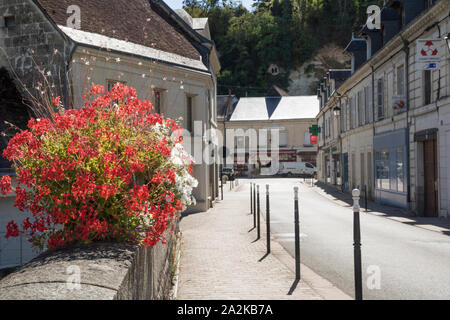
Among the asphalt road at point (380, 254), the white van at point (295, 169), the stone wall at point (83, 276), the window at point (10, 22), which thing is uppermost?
the window at point (10, 22)

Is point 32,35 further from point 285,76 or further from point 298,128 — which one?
point 285,76

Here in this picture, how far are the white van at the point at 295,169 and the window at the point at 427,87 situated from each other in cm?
3960

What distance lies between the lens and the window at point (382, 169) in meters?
21.3

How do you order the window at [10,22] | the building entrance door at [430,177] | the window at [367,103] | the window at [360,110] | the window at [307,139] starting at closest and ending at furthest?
1. the window at [10,22]
2. the building entrance door at [430,177]
3. the window at [367,103]
4. the window at [360,110]
5. the window at [307,139]

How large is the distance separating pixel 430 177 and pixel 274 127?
4253 centimetres

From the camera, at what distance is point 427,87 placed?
16625 millimetres

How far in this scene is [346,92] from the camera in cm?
3061

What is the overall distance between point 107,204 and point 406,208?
16.9 m

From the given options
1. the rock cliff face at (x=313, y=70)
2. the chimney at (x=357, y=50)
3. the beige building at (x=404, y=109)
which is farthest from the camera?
the rock cliff face at (x=313, y=70)

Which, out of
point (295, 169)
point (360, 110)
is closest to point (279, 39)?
point (295, 169)

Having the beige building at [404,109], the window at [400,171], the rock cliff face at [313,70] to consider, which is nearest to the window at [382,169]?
the beige building at [404,109]

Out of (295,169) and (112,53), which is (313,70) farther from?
(112,53)

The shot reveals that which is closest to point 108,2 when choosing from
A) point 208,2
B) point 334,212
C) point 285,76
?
point 334,212

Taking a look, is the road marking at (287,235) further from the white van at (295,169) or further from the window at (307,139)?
the window at (307,139)
